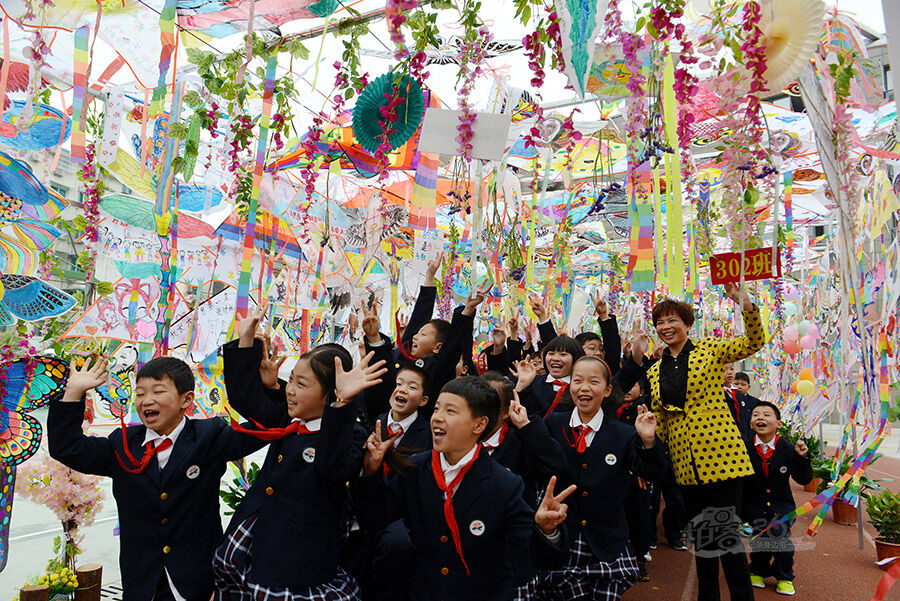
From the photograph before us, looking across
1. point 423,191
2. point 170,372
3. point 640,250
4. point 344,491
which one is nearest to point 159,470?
point 170,372

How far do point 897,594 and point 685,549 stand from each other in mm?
1292

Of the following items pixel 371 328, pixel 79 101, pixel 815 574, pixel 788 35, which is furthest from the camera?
pixel 815 574

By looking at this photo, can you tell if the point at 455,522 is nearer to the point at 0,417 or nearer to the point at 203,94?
the point at 0,417

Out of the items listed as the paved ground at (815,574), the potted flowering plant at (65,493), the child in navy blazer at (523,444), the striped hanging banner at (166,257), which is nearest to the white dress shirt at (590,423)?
the child in navy blazer at (523,444)

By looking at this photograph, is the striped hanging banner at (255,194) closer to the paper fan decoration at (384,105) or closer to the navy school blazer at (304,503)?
the paper fan decoration at (384,105)

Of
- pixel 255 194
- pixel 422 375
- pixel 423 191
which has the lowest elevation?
pixel 422 375

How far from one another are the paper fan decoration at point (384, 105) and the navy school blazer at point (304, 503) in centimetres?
107

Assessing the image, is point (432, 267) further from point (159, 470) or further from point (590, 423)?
point (159, 470)

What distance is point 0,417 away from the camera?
2.21 metres

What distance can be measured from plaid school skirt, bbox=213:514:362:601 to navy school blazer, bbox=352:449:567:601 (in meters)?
0.20

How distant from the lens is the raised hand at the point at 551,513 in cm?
169

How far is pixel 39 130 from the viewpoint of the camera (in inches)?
100

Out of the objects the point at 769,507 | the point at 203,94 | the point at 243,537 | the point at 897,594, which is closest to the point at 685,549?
the point at 769,507

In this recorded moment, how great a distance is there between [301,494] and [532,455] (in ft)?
2.65
